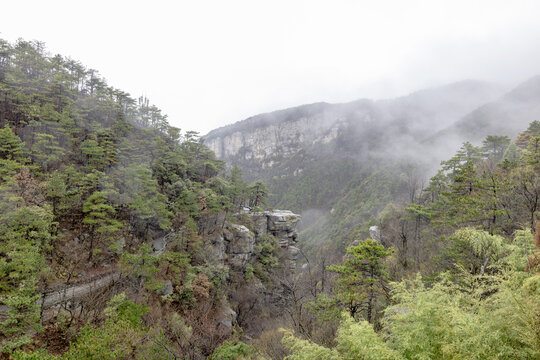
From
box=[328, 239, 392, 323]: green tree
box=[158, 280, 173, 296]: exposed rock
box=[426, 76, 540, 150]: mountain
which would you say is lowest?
box=[158, 280, 173, 296]: exposed rock

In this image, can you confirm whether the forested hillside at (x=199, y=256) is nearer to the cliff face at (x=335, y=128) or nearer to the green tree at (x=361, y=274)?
the green tree at (x=361, y=274)

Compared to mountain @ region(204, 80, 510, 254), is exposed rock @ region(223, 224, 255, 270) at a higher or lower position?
lower

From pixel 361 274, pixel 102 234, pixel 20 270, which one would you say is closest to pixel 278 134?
pixel 102 234

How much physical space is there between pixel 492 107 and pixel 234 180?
103m

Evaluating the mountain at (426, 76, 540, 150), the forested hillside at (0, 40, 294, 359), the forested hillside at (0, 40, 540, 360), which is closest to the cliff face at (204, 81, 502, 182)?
the mountain at (426, 76, 540, 150)

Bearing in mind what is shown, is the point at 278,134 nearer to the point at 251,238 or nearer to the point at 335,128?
the point at 335,128

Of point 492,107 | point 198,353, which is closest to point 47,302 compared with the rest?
point 198,353

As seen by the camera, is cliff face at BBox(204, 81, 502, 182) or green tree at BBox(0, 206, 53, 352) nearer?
green tree at BBox(0, 206, 53, 352)

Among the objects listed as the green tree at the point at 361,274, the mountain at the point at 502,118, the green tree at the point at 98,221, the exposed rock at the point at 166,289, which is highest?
the mountain at the point at 502,118

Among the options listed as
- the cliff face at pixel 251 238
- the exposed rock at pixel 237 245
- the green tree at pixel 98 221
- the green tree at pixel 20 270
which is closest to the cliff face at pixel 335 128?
the cliff face at pixel 251 238

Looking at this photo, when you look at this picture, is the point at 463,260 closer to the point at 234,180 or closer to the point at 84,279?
the point at 84,279

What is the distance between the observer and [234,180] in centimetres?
3581

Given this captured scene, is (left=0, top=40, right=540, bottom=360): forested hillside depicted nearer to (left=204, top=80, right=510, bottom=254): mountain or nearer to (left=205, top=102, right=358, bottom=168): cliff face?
(left=204, top=80, right=510, bottom=254): mountain

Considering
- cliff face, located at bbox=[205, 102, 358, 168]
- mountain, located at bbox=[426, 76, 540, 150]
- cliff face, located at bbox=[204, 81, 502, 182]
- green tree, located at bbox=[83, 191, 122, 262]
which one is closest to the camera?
green tree, located at bbox=[83, 191, 122, 262]
